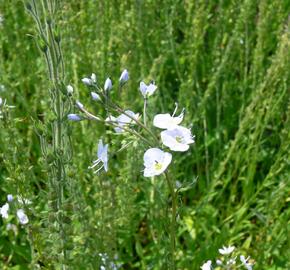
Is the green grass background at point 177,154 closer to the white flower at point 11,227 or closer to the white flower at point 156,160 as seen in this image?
the white flower at point 11,227

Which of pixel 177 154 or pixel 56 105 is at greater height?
pixel 56 105

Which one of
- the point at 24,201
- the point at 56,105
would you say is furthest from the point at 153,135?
the point at 24,201

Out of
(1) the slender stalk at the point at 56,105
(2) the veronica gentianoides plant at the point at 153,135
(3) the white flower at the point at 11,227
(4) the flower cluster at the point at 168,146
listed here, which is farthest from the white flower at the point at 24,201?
(3) the white flower at the point at 11,227

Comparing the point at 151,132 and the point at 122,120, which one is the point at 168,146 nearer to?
the point at 151,132

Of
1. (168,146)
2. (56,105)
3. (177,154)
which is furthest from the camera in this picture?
(177,154)

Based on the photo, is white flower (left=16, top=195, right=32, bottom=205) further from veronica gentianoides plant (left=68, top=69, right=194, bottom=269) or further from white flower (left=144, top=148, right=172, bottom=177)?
white flower (left=144, top=148, right=172, bottom=177)

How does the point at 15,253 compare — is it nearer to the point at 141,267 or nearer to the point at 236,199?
the point at 141,267
